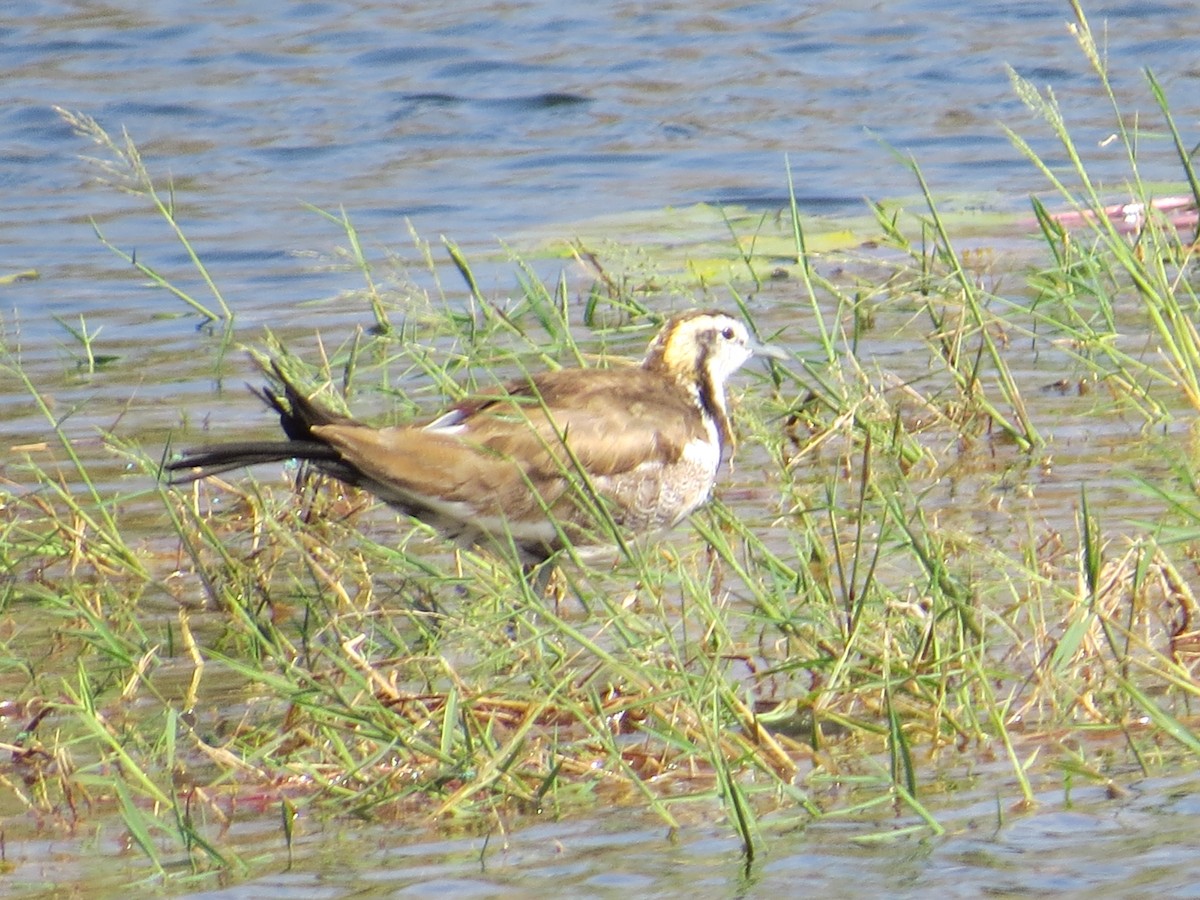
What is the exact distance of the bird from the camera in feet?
18.2

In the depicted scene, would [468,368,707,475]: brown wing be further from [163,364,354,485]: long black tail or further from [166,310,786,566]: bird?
[163,364,354,485]: long black tail

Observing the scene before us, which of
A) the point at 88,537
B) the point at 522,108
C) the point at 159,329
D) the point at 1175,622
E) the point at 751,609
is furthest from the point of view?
the point at 522,108

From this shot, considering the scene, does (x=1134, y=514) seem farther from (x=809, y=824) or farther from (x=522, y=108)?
(x=522, y=108)

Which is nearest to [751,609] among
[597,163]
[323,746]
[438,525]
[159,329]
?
[438,525]

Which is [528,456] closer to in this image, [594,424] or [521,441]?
[521,441]

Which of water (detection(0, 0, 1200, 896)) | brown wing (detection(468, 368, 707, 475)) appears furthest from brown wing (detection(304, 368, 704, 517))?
water (detection(0, 0, 1200, 896))

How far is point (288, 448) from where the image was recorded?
552 cm

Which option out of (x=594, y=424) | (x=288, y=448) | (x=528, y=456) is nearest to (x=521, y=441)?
(x=528, y=456)

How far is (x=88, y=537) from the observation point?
627 centimetres

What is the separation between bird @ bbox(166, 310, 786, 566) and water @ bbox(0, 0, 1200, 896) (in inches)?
46.9

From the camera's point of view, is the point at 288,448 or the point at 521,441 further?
the point at 521,441

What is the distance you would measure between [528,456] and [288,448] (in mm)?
655

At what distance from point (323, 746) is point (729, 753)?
2.65ft

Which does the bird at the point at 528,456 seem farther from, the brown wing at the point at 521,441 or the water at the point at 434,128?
the water at the point at 434,128
